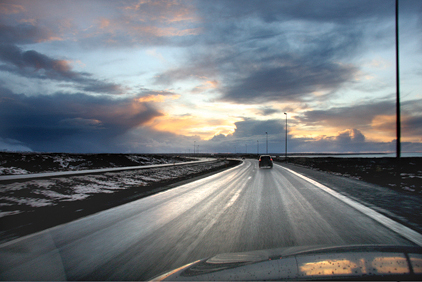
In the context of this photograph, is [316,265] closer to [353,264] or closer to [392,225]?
[353,264]

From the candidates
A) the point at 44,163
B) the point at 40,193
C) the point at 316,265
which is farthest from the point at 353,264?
the point at 44,163

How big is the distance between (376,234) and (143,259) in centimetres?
426

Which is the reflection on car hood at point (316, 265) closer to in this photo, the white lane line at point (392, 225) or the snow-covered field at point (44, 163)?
the white lane line at point (392, 225)

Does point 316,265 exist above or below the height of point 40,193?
above

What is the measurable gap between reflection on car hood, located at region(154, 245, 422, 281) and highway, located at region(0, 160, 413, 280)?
2.66 ft

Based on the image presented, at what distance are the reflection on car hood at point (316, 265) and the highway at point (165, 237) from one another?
0.81 meters

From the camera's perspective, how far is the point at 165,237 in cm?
482

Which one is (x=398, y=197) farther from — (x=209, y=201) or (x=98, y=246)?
(x=98, y=246)

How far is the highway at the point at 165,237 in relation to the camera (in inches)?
137

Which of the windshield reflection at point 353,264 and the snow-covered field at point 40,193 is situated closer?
the windshield reflection at point 353,264

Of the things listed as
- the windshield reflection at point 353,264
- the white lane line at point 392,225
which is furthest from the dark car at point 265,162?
the windshield reflection at point 353,264

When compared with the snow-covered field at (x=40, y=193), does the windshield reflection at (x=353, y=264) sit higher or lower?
higher

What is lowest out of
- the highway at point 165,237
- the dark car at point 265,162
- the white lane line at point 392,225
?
the highway at point 165,237

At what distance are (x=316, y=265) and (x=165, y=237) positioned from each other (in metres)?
2.93
